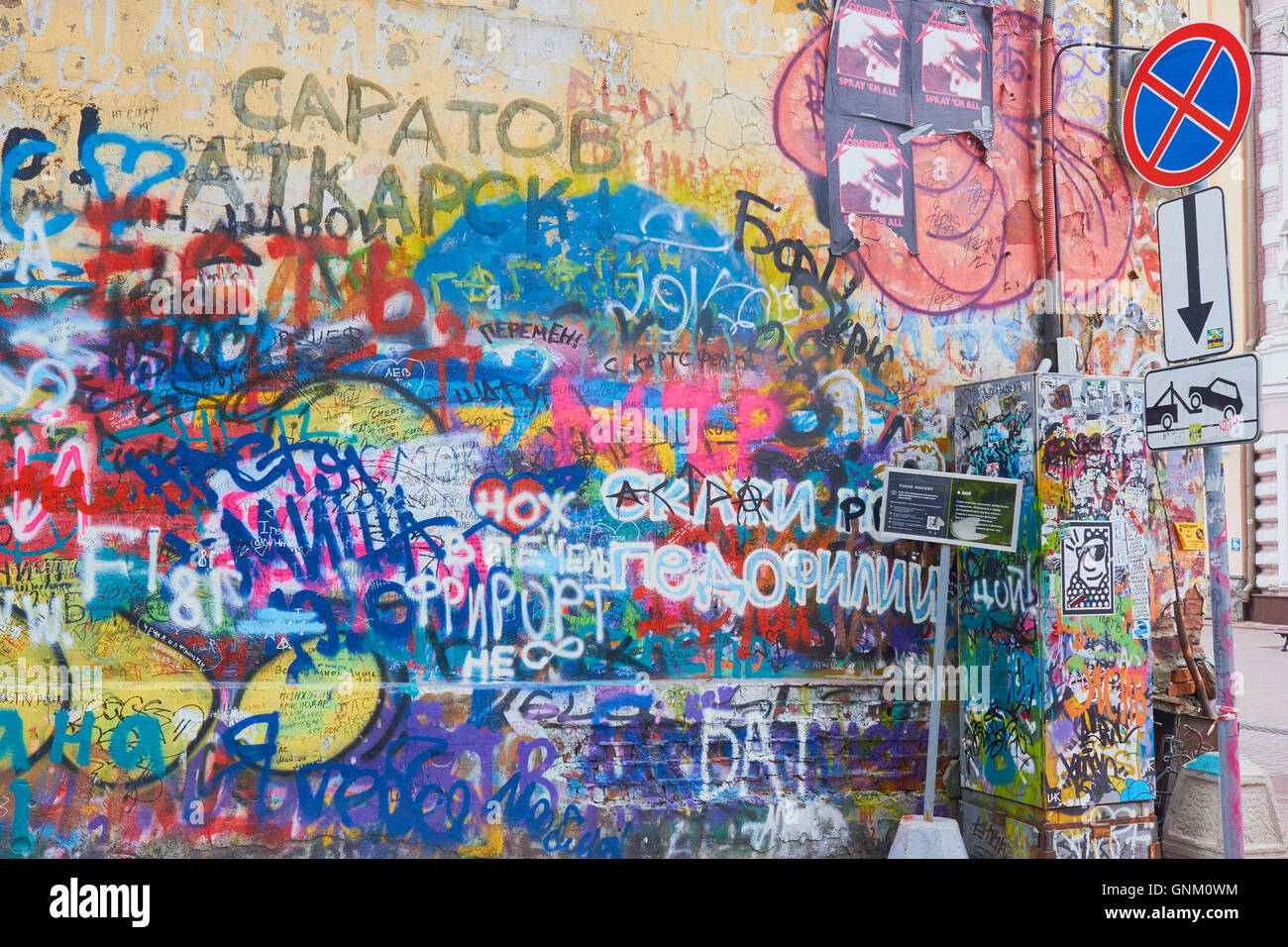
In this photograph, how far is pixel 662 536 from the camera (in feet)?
20.5

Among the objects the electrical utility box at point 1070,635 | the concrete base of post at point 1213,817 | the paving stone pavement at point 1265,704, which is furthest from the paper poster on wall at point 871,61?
the paving stone pavement at point 1265,704

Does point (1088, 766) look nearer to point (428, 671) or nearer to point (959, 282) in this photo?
point (959, 282)

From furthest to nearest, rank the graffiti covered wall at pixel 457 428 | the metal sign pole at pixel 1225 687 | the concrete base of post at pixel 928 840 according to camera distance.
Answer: the concrete base of post at pixel 928 840, the graffiti covered wall at pixel 457 428, the metal sign pole at pixel 1225 687

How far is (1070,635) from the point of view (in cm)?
591

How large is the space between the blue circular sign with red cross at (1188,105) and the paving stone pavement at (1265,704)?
3.73 metres

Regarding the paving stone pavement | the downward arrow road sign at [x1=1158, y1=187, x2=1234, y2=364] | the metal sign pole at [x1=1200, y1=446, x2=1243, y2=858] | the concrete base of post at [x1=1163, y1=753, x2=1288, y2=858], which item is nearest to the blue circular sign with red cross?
the downward arrow road sign at [x1=1158, y1=187, x2=1234, y2=364]

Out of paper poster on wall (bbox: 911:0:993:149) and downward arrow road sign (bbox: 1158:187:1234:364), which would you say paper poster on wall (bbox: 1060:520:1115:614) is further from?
paper poster on wall (bbox: 911:0:993:149)

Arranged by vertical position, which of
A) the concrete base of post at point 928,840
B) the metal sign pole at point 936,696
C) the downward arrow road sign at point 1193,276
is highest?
the downward arrow road sign at point 1193,276

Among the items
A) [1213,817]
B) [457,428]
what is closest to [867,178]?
[457,428]

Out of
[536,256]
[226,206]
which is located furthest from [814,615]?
[226,206]

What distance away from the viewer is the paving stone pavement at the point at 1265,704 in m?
8.53

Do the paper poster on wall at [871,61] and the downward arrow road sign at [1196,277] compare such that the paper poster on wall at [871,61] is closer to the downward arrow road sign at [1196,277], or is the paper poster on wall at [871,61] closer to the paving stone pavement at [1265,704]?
the downward arrow road sign at [1196,277]

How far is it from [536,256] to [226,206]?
5.69ft

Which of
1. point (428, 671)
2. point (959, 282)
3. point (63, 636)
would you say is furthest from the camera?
point (959, 282)
